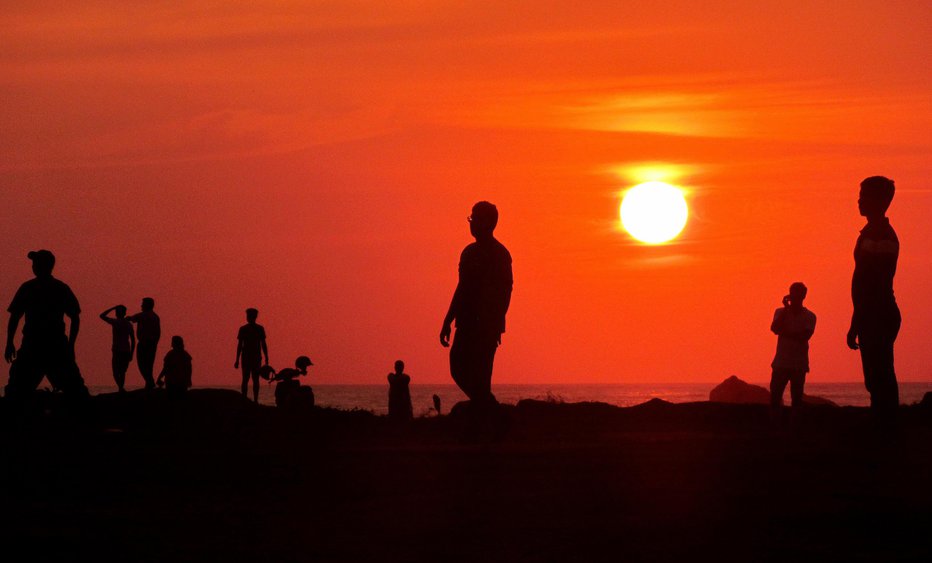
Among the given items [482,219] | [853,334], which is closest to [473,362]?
[482,219]

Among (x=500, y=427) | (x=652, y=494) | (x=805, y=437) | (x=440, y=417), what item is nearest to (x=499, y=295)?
(x=500, y=427)

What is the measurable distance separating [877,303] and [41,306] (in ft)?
31.0

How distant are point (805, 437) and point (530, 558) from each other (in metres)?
7.81

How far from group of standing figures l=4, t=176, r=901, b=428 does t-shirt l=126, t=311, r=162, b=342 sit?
8.07 m

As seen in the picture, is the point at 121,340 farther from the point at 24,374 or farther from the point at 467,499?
the point at 467,499

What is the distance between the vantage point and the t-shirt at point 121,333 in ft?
82.0

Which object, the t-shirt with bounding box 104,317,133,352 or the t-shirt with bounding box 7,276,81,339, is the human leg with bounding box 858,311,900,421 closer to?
the t-shirt with bounding box 7,276,81,339

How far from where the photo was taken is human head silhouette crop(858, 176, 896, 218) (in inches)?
520

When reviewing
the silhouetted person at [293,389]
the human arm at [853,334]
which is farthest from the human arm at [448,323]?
the silhouetted person at [293,389]

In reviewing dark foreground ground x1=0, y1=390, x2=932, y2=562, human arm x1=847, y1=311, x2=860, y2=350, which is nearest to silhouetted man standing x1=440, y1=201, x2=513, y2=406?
dark foreground ground x1=0, y1=390, x2=932, y2=562

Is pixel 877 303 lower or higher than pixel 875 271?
lower

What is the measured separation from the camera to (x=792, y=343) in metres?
18.0

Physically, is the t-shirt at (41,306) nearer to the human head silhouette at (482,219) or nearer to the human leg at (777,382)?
the human head silhouette at (482,219)

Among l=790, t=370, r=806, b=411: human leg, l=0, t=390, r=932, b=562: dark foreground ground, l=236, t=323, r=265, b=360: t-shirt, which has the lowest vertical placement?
l=0, t=390, r=932, b=562: dark foreground ground
